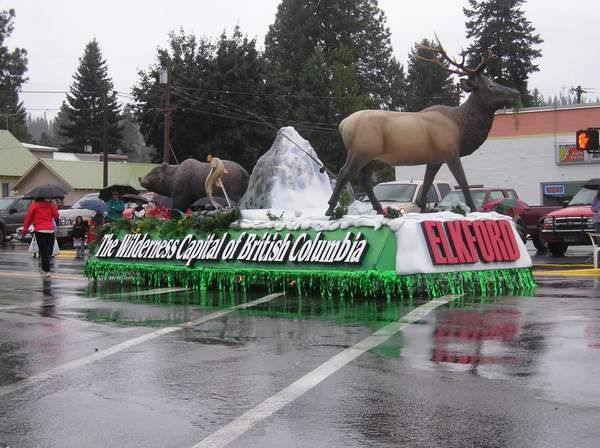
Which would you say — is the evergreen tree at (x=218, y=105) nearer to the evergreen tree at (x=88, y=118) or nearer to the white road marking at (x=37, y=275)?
the white road marking at (x=37, y=275)

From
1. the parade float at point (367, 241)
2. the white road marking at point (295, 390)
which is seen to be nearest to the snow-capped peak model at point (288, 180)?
the parade float at point (367, 241)

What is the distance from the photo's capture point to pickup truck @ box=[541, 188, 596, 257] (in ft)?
69.8

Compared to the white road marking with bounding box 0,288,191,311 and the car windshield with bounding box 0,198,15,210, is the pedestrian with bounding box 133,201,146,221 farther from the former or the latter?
the car windshield with bounding box 0,198,15,210

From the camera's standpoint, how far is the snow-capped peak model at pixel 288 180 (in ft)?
55.5

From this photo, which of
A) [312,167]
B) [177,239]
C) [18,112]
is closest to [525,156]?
[312,167]

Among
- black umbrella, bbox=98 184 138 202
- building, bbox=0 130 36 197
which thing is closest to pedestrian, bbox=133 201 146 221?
black umbrella, bbox=98 184 138 202

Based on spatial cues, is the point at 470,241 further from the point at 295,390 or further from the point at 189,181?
the point at 189,181

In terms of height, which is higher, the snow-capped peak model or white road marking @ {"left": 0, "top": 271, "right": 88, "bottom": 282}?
the snow-capped peak model

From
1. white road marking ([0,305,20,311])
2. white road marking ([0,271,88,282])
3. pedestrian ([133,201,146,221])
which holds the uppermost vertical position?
pedestrian ([133,201,146,221])

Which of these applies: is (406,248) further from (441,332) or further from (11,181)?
(11,181)

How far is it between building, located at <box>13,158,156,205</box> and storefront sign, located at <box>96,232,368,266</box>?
1603 inches

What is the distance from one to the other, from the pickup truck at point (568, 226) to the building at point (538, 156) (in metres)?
19.6

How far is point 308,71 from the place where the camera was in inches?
2516

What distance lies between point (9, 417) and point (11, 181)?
59.5m
